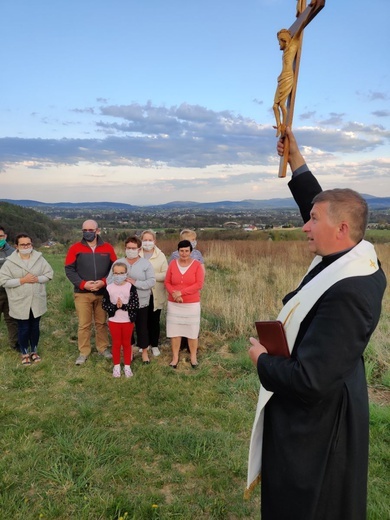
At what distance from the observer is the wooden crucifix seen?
2.20 meters

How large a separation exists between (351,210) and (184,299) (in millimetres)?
4201

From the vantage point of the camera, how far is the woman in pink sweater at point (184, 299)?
556 centimetres

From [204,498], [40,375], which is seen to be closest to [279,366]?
[204,498]

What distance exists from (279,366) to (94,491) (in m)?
2.24

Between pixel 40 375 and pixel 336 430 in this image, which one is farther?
pixel 40 375

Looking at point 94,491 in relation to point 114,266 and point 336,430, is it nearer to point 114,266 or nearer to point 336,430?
point 336,430

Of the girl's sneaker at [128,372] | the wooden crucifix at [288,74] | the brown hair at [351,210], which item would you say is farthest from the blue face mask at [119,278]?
the brown hair at [351,210]

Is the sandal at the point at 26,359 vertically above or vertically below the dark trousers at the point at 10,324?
below

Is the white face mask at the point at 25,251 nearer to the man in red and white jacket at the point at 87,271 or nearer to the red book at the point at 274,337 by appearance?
the man in red and white jacket at the point at 87,271

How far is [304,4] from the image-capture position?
91.4 inches

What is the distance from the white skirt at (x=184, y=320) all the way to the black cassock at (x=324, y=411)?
3.90 meters

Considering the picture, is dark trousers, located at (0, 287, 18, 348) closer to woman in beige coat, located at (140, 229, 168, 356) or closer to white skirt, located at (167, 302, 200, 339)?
woman in beige coat, located at (140, 229, 168, 356)

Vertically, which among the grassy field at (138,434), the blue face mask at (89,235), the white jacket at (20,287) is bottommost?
the grassy field at (138,434)

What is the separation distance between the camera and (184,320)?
18.6ft
